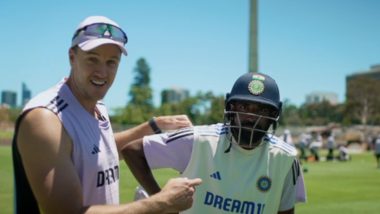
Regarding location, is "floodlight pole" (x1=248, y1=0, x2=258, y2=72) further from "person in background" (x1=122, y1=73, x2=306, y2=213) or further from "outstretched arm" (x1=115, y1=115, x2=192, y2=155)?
"person in background" (x1=122, y1=73, x2=306, y2=213)

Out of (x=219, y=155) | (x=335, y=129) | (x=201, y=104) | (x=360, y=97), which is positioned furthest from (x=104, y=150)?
(x=360, y=97)

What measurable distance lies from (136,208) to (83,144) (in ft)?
1.68

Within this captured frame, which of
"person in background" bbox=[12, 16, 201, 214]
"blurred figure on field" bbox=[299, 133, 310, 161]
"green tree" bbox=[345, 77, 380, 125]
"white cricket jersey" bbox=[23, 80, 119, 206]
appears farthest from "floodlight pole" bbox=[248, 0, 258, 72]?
"green tree" bbox=[345, 77, 380, 125]

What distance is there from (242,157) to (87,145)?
4.64 feet

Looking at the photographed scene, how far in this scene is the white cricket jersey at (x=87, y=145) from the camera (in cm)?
268

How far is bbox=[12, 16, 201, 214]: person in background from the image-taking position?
7.93 feet

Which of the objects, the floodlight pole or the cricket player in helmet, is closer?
the cricket player in helmet

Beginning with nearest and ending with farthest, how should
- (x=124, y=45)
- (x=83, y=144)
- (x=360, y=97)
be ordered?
(x=83, y=144) < (x=124, y=45) < (x=360, y=97)

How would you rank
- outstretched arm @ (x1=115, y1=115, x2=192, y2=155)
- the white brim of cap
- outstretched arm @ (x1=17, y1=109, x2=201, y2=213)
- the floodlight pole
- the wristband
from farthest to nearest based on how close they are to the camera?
the floodlight pole → the wristband → outstretched arm @ (x1=115, y1=115, x2=192, y2=155) → the white brim of cap → outstretched arm @ (x1=17, y1=109, x2=201, y2=213)

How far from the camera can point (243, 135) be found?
3.64 m

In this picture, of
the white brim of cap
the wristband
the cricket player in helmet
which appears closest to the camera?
the white brim of cap

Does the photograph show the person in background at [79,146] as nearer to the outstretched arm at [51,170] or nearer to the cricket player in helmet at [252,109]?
the outstretched arm at [51,170]

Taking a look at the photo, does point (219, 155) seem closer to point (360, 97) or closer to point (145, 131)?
point (145, 131)

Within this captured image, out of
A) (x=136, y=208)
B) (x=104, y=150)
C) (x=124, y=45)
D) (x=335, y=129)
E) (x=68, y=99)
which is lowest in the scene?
(x=335, y=129)
